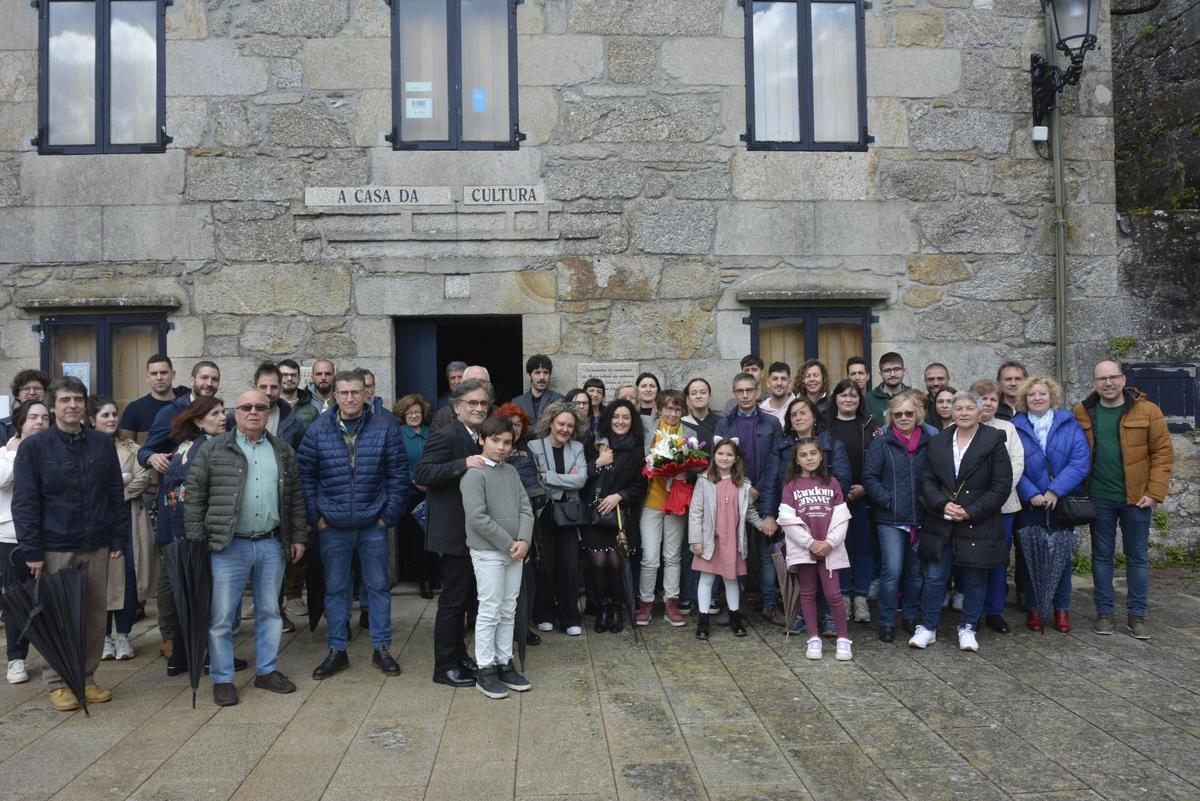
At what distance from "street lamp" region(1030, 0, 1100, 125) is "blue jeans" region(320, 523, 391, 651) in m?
6.62

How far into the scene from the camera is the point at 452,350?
11.3 metres

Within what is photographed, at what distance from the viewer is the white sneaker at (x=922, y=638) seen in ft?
18.7

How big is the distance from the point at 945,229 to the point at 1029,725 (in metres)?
4.75

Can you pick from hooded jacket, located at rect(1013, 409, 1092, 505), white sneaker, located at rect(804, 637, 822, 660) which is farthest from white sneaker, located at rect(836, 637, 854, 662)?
hooded jacket, located at rect(1013, 409, 1092, 505)

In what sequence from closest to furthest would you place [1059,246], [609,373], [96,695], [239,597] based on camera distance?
[96,695]
[239,597]
[609,373]
[1059,246]

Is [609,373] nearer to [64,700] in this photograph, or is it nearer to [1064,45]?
[64,700]

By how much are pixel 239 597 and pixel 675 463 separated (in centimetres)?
281

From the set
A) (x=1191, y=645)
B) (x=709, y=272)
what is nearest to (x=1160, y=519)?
(x=1191, y=645)

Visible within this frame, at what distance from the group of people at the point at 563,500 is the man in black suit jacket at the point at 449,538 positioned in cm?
1

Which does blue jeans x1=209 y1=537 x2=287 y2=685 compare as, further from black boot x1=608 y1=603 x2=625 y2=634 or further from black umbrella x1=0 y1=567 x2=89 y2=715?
black boot x1=608 y1=603 x2=625 y2=634

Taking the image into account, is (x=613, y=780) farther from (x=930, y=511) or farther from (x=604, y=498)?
(x=930, y=511)

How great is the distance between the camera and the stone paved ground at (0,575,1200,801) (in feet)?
12.4

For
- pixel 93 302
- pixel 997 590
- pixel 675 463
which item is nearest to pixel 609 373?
pixel 675 463

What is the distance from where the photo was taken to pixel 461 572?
16.9ft
